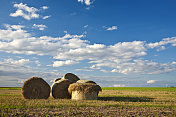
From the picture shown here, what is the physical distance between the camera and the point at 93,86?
1443 centimetres

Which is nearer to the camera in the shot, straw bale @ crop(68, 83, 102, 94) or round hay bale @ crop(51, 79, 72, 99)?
straw bale @ crop(68, 83, 102, 94)

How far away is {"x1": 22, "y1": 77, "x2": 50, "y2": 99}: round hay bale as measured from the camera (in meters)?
15.5

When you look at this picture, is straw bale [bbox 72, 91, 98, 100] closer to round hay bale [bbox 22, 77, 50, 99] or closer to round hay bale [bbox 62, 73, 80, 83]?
round hay bale [bbox 22, 77, 50, 99]

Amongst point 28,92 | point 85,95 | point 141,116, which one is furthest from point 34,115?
point 28,92

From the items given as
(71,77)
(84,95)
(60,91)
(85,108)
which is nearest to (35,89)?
(60,91)

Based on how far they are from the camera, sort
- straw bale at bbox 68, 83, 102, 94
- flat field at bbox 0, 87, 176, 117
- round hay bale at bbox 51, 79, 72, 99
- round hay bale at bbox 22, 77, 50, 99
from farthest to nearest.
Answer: round hay bale at bbox 51, 79, 72, 99 < round hay bale at bbox 22, 77, 50, 99 < straw bale at bbox 68, 83, 102, 94 < flat field at bbox 0, 87, 176, 117

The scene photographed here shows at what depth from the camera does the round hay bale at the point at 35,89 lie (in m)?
15.5

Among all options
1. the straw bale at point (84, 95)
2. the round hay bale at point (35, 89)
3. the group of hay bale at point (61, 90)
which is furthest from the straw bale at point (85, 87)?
the round hay bale at point (35, 89)

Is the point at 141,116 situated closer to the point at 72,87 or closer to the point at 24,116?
the point at 24,116

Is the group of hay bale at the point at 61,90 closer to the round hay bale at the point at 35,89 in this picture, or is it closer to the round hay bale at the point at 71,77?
the round hay bale at the point at 35,89

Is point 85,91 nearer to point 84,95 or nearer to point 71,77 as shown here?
point 84,95

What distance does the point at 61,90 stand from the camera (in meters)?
16.3

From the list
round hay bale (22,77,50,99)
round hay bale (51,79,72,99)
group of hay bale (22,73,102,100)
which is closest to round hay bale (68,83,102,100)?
group of hay bale (22,73,102,100)

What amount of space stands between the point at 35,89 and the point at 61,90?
208 cm
